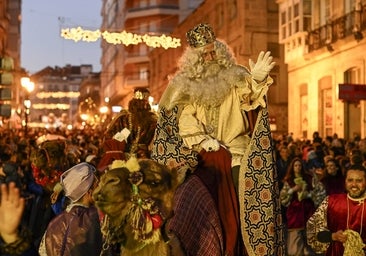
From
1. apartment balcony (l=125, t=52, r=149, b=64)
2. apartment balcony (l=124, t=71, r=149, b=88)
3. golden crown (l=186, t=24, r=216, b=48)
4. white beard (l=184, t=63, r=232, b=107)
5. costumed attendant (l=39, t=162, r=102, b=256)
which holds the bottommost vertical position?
costumed attendant (l=39, t=162, r=102, b=256)

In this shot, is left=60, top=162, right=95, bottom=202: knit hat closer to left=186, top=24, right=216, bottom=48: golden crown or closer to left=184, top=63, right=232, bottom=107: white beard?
left=184, top=63, right=232, bottom=107: white beard

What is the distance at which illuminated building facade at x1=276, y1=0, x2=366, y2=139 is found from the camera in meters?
26.8

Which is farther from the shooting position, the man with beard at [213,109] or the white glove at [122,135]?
the white glove at [122,135]

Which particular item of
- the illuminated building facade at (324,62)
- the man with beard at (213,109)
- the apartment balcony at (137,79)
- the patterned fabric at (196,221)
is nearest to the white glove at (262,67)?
the man with beard at (213,109)

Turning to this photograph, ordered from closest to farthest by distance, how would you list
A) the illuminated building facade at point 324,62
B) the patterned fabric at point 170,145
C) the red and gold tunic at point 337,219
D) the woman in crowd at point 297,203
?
the patterned fabric at point 170,145, the red and gold tunic at point 337,219, the woman in crowd at point 297,203, the illuminated building facade at point 324,62

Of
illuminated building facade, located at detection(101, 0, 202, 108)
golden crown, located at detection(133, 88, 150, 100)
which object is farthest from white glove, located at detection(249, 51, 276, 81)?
illuminated building facade, located at detection(101, 0, 202, 108)

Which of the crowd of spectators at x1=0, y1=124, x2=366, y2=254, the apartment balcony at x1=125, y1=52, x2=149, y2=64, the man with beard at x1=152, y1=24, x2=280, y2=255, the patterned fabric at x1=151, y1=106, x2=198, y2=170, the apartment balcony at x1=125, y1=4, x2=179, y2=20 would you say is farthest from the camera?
the apartment balcony at x1=125, y1=52, x2=149, y2=64

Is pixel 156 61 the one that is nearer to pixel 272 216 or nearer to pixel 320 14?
pixel 320 14

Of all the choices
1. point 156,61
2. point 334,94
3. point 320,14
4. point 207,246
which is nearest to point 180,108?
point 207,246

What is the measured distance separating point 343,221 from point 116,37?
2121cm

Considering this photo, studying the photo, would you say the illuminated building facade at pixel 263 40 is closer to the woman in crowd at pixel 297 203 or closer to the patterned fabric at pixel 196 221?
the woman in crowd at pixel 297 203

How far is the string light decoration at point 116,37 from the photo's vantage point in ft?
82.9

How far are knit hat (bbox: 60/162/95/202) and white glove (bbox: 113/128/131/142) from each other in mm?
3788

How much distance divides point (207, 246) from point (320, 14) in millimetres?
26263
